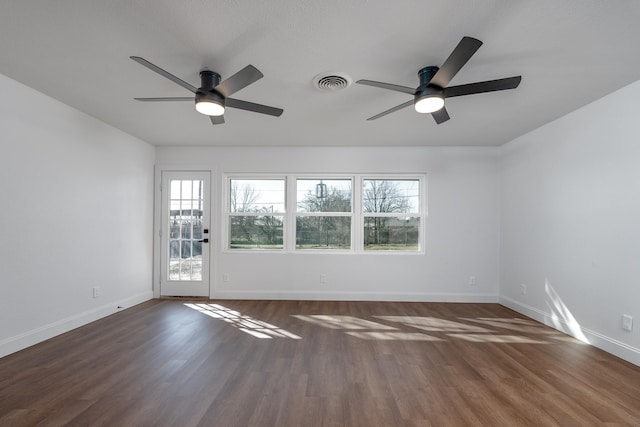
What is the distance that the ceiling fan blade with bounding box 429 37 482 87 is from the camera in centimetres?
153

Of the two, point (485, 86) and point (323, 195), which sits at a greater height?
point (485, 86)

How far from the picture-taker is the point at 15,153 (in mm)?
2537

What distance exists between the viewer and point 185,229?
448cm

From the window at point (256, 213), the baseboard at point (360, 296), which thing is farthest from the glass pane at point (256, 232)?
the baseboard at point (360, 296)

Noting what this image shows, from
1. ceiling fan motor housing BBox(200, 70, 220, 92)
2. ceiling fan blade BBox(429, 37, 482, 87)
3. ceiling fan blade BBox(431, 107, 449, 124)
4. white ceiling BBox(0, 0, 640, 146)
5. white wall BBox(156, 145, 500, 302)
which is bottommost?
white wall BBox(156, 145, 500, 302)

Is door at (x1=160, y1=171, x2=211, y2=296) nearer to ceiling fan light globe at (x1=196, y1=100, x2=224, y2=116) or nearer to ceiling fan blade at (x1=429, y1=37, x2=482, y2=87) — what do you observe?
ceiling fan light globe at (x1=196, y1=100, x2=224, y2=116)

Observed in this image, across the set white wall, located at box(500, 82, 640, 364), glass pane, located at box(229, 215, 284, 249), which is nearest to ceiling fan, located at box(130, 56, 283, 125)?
glass pane, located at box(229, 215, 284, 249)

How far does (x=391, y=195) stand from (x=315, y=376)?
10.1 feet

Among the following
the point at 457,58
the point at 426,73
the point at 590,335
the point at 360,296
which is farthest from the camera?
the point at 360,296

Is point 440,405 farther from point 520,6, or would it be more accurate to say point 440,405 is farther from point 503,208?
point 503,208

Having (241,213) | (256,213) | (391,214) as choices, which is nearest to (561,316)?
(391,214)

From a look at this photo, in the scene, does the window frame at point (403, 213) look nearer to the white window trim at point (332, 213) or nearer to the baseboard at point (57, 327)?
the white window trim at point (332, 213)

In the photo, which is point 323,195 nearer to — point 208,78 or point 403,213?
point 403,213

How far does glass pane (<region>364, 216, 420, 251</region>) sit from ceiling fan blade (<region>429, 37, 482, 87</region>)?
2735 mm
